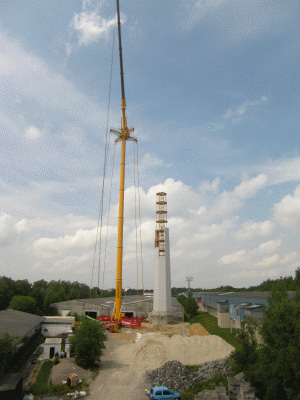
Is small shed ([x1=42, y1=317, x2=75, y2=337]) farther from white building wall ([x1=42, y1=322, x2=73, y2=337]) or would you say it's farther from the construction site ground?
the construction site ground

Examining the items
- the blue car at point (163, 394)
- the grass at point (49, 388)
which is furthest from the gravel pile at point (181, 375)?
the grass at point (49, 388)

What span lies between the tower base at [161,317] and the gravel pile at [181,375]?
75.8 feet

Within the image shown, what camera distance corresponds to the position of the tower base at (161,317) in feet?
146

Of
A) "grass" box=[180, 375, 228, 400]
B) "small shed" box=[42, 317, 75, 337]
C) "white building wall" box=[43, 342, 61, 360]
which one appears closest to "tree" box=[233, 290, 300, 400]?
"grass" box=[180, 375, 228, 400]

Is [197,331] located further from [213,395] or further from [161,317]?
[213,395]

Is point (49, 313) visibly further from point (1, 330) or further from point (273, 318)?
point (273, 318)

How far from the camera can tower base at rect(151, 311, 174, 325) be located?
44.6m

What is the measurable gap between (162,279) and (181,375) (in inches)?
1022

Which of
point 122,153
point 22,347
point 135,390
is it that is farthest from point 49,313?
point 135,390

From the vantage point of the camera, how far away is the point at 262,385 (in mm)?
15680

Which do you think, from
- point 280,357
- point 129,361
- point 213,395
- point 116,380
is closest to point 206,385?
point 213,395

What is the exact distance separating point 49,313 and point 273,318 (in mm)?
48941

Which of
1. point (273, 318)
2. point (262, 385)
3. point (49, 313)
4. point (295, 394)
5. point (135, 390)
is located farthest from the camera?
point (49, 313)

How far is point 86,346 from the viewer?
76.4 feet
